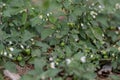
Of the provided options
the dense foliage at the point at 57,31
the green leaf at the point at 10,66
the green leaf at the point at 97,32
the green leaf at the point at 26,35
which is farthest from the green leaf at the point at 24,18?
the green leaf at the point at 97,32

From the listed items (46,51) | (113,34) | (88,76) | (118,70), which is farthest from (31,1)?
(88,76)

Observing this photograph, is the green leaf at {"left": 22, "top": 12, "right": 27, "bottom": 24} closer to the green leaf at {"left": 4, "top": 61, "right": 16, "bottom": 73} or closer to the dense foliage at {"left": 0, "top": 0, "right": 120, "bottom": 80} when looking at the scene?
the dense foliage at {"left": 0, "top": 0, "right": 120, "bottom": 80}

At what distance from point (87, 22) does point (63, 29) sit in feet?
1.13

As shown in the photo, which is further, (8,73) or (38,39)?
(38,39)

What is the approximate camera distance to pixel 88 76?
2805 mm

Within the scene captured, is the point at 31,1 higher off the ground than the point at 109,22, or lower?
higher

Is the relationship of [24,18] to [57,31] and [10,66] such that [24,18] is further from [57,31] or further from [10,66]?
[10,66]

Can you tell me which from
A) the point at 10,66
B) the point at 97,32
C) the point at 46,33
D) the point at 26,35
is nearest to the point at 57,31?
the point at 46,33

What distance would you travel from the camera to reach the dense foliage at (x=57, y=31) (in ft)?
11.6

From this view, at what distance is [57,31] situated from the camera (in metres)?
3.76

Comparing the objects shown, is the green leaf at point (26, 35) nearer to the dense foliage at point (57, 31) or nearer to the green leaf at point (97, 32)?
the dense foliage at point (57, 31)

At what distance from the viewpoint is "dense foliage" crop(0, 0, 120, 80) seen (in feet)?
11.6

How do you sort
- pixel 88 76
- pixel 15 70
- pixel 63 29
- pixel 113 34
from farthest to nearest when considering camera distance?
1. pixel 113 34
2. pixel 63 29
3. pixel 15 70
4. pixel 88 76

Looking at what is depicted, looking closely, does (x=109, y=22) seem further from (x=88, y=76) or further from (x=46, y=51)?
(x=88, y=76)
